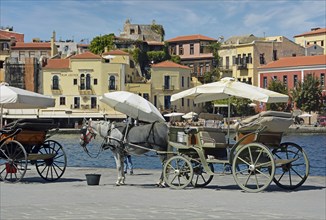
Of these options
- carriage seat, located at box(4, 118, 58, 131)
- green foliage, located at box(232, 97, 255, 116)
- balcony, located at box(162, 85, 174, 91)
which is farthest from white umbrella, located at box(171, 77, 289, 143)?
balcony, located at box(162, 85, 174, 91)

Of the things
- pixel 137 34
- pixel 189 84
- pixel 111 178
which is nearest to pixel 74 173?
pixel 111 178

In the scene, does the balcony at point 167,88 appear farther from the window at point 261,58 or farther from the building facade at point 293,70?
the window at point 261,58

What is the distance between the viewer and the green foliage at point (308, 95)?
269 ft

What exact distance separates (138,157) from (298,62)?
174 feet

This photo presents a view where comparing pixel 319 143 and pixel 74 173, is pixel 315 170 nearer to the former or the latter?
pixel 74 173

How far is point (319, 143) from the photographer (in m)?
67.8

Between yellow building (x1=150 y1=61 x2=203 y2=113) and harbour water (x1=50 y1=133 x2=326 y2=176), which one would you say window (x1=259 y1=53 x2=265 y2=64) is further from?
harbour water (x1=50 y1=133 x2=326 y2=176)

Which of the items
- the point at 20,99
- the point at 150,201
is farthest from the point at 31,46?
the point at 150,201

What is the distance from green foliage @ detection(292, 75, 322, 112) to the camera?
82000 mm

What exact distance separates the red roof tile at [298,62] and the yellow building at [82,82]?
19883 millimetres

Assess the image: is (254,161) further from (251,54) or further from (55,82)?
(251,54)

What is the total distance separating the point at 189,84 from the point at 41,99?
247 ft

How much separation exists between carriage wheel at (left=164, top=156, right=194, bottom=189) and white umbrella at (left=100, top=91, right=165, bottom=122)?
1.63 meters

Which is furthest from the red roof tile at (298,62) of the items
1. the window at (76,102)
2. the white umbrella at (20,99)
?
A: the white umbrella at (20,99)
